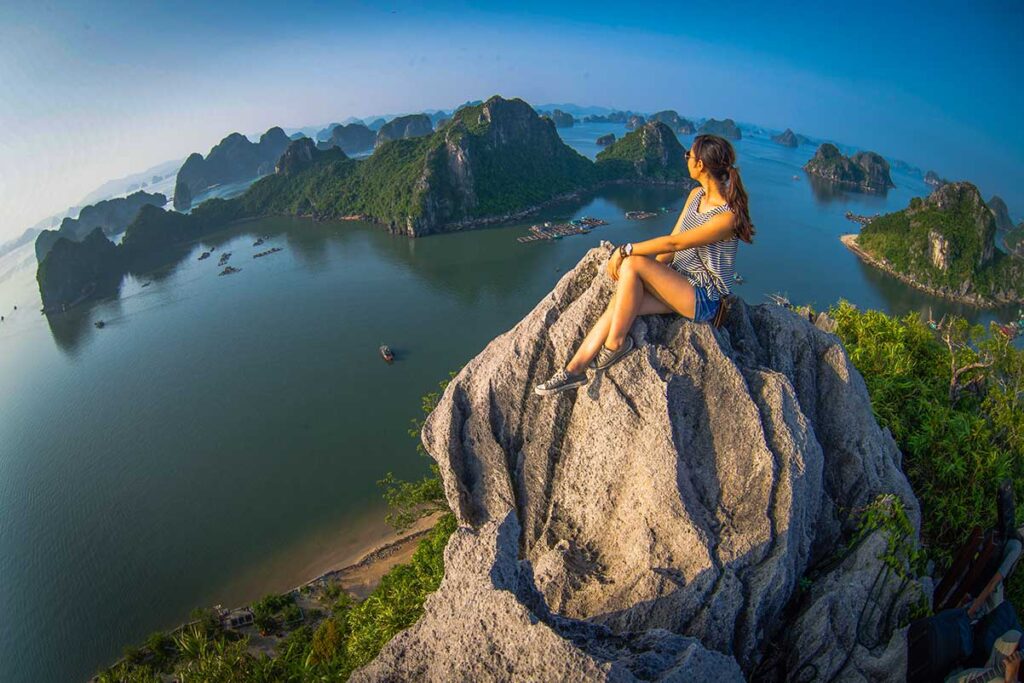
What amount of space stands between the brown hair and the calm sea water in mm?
22864

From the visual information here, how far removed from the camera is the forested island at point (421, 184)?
232 feet

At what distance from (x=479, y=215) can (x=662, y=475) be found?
243ft

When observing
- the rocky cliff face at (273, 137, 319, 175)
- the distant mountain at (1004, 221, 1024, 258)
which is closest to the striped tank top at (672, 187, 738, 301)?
the distant mountain at (1004, 221, 1024, 258)

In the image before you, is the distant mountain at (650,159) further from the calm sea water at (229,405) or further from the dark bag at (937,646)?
the dark bag at (937,646)

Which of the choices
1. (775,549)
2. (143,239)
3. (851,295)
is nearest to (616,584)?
(775,549)

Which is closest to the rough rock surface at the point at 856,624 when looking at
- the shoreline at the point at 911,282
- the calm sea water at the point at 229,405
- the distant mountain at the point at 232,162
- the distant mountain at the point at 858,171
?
the calm sea water at the point at 229,405

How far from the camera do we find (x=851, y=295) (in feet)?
166

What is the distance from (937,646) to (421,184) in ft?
248

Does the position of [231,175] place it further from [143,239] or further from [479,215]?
[479,215]

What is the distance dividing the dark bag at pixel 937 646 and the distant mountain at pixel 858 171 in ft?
415

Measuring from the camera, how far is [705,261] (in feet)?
21.5

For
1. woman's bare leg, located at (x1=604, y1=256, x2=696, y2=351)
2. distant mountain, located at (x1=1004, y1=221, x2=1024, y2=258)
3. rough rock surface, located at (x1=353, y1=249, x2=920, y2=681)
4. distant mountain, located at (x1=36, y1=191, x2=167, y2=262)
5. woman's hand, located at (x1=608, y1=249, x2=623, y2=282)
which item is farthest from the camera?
distant mountain, located at (x1=36, y1=191, x2=167, y2=262)

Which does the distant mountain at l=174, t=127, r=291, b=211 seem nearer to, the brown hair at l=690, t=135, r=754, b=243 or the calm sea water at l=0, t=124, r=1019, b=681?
the calm sea water at l=0, t=124, r=1019, b=681

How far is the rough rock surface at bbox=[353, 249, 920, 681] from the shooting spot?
15.3 ft
